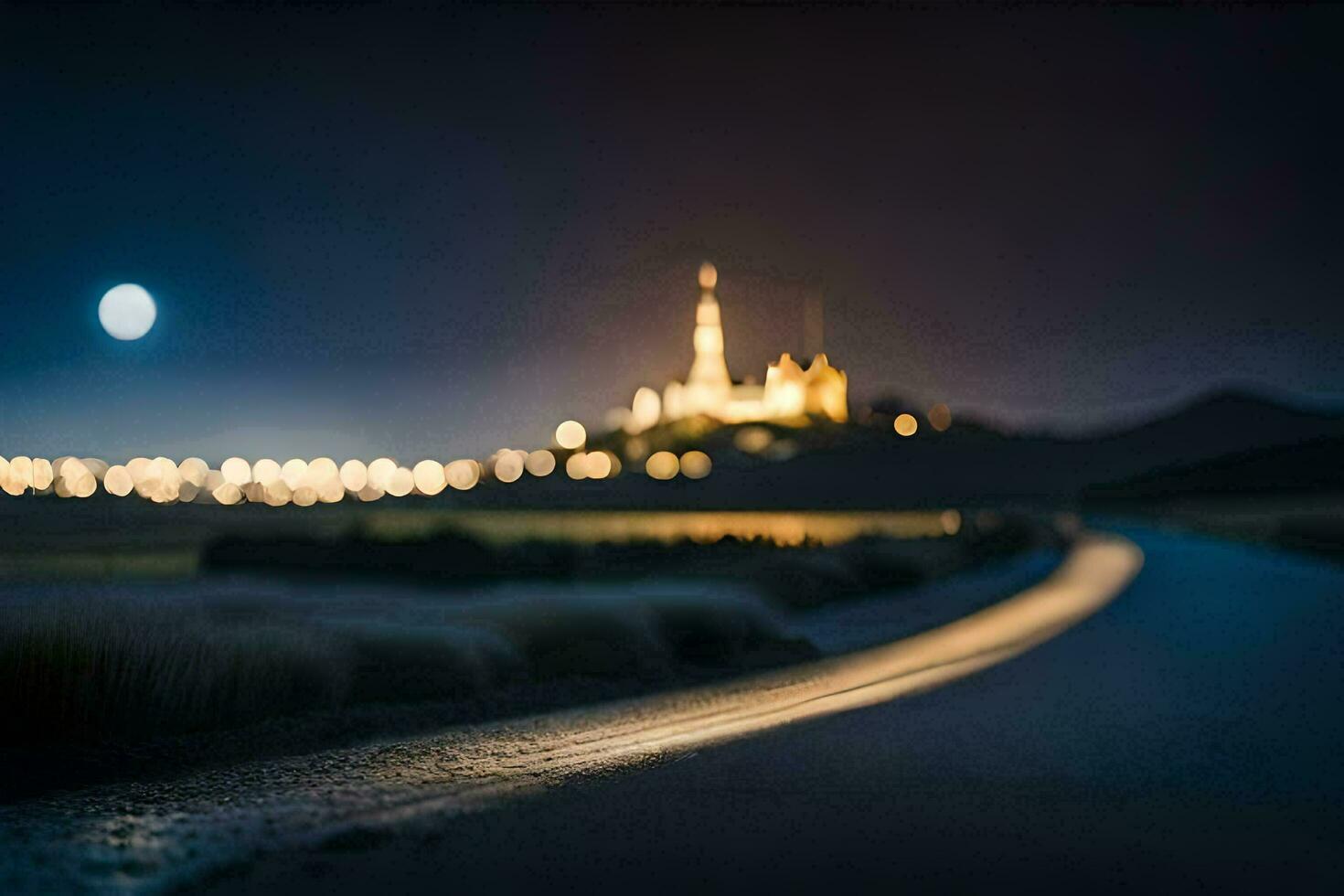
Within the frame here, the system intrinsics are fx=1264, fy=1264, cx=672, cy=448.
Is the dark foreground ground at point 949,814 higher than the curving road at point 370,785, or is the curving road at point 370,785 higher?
the curving road at point 370,785

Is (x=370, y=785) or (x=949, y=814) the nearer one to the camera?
(x=949, y=814)

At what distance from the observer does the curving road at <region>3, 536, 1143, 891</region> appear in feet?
22.4

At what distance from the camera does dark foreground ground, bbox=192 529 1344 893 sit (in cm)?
647

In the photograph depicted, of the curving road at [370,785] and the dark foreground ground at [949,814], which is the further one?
the curving road at [370,785]

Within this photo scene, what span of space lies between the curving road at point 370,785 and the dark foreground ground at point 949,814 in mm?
361

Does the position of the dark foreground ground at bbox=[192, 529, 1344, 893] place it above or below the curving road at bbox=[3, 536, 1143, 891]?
below

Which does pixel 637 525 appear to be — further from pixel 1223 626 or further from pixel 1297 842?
pixel 1297 842

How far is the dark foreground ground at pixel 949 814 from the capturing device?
6.47 meters

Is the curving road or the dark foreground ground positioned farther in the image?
the curving road

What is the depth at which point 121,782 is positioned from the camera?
29.3 feet

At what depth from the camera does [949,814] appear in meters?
7.81

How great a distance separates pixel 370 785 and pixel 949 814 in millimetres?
3848

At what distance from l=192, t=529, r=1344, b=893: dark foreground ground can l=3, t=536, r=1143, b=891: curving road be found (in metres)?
0.36

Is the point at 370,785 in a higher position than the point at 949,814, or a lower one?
higher
